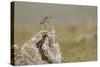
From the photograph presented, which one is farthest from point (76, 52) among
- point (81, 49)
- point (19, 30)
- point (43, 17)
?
point (19, 30)

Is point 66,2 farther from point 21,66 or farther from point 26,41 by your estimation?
point 21,66

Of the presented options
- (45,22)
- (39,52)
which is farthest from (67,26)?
(39,52)

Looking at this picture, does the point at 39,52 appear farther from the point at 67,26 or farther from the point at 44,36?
the point at 67,26

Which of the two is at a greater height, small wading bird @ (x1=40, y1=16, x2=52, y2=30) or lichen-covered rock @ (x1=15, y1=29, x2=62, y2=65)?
small wading bird @ (x1=40, y1=16, x2=52, y2=30)

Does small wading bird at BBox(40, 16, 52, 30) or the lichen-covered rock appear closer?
the lichen-covered rock
